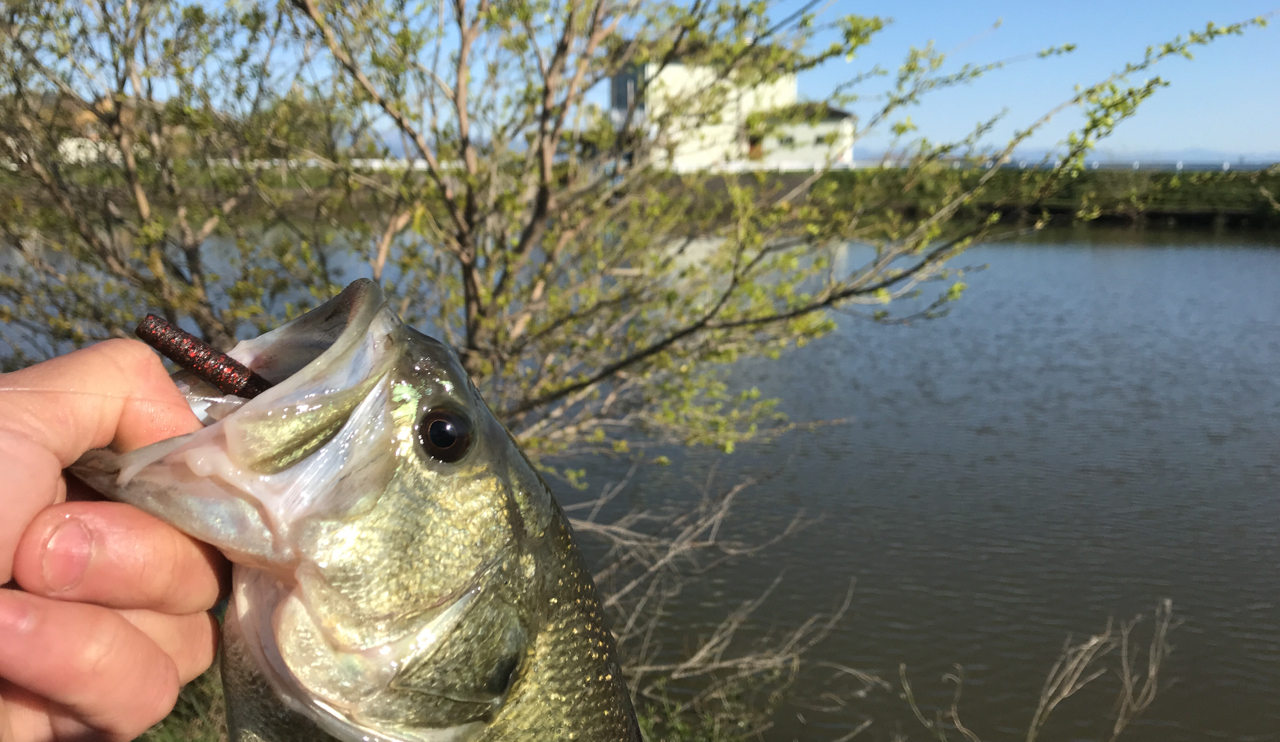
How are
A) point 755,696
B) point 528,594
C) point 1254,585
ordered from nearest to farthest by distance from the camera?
point 528,594, point 755,696, point 1254,585

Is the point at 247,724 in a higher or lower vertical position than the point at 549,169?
lower

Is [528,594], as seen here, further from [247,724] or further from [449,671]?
[247,724]

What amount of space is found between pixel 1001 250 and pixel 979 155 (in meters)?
29.3

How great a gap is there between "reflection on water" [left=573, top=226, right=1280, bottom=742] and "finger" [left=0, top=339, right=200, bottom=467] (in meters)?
6.03

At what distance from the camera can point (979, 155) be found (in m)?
4.12

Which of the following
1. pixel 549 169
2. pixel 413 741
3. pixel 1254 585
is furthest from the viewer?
pixel 1254 585

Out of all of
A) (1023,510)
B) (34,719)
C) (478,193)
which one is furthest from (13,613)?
(1023,510)

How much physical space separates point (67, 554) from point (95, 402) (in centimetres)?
24

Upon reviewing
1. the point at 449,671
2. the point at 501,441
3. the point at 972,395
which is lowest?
the point at 972,395

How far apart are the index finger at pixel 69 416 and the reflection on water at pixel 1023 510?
6044 millimetres

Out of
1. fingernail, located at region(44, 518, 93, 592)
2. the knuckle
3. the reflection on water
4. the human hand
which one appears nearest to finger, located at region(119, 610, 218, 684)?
the human hand

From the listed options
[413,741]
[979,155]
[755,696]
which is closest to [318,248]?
[979,155]

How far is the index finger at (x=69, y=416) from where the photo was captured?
1.16m

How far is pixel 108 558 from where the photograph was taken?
122cm
